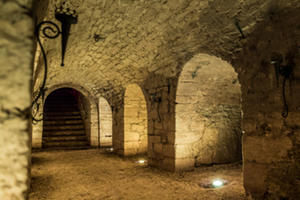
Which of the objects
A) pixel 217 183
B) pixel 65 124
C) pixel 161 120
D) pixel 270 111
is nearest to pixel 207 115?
pixel 161 120

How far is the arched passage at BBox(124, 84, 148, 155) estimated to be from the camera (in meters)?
6.26

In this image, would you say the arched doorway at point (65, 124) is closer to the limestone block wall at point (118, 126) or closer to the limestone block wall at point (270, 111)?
the limestone block wall at point (118, 126)

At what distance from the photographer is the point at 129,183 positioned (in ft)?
12.1

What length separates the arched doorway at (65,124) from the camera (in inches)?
350

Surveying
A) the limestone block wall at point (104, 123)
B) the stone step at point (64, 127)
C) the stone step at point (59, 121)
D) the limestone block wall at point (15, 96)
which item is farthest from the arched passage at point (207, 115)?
the stone step at point (59, 121)

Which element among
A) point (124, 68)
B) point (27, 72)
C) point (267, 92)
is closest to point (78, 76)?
point (124, 68)

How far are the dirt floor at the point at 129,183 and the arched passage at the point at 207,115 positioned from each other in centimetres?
31

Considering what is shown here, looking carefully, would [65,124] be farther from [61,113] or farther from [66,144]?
[66,144]

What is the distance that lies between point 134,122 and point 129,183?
2.79 m

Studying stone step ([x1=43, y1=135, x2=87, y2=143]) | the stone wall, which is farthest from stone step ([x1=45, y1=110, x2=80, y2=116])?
the stone wall

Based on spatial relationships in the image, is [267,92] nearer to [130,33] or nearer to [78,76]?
[130,33]

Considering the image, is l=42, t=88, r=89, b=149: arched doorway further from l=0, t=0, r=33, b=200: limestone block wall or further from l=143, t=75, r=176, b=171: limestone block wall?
l=0, t=0, r=33, b=200: limestone block wall

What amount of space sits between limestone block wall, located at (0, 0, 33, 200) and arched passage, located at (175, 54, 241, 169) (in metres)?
2.97

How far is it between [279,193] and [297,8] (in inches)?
78.1
